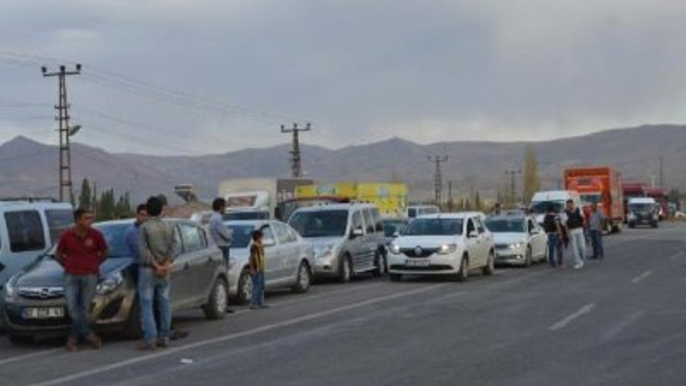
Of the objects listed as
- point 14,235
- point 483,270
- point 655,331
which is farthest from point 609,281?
point 14,235

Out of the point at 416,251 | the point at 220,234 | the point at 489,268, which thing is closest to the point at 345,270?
the point at 416,251

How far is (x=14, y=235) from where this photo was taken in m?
15.9

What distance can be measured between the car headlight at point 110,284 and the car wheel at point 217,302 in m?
2.51

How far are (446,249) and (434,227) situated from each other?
1.66 m

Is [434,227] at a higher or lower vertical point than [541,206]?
lower

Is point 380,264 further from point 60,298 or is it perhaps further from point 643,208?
point 643,208

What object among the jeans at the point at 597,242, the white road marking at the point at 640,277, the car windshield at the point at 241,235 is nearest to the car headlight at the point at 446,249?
the white road marking at the point at 640,277

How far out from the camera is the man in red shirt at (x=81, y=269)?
1326cm

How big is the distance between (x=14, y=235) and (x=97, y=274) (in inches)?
117

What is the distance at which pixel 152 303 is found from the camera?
13383 millimetres

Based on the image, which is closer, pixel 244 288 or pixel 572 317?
pixel 572 317

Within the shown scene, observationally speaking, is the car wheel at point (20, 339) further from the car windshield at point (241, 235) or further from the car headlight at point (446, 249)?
the car headlight at point (446, 249)

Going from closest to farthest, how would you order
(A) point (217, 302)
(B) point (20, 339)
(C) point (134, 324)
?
(C) point (134, 324) → (B) point (20, 339) → (A) point (217, 302)

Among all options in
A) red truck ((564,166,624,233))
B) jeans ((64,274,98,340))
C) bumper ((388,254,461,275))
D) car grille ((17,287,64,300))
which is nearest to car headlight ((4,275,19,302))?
car grille ((17,287,64,300))
